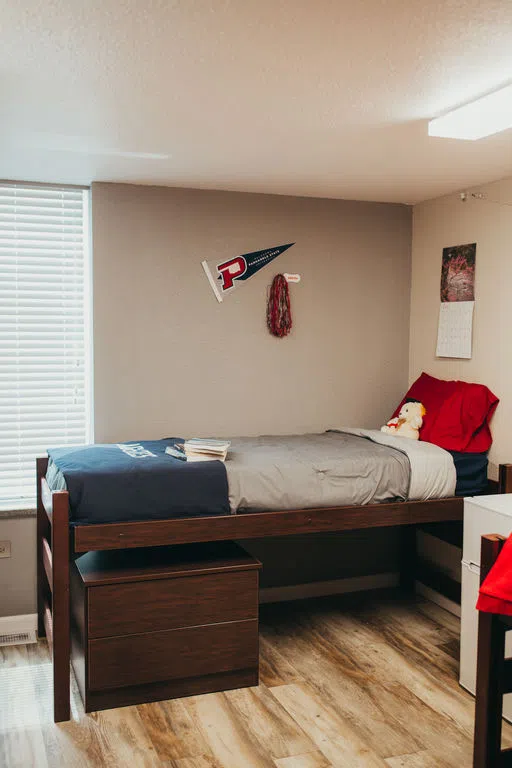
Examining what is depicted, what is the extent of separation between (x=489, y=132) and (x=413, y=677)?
7.78 ft

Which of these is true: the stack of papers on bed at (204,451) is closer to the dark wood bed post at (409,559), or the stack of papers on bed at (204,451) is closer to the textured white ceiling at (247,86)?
the textured white ceiling at (247,86)

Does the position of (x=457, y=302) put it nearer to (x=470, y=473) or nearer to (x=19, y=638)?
(x=470, y=473)

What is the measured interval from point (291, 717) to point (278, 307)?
2259 mm

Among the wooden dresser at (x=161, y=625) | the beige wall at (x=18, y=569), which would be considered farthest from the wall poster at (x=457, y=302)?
the beige wall at (x=18, y=569)

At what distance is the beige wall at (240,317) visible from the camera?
411 cm

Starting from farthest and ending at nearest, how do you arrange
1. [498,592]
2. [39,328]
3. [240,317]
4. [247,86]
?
[240,317] → [39,328] → [247,86] → [498,592]

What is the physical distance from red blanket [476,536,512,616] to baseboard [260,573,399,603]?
2.42 m

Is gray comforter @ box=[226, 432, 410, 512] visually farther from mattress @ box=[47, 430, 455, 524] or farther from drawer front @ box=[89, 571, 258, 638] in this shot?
drawer front @ box=[89, 571, 258, 638]

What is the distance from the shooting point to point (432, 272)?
450 centimetres

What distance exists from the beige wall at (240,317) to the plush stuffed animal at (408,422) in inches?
14.8

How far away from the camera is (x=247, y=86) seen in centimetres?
251

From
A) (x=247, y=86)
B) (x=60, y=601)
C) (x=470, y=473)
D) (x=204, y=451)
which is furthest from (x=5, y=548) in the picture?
(x=247, y=86)

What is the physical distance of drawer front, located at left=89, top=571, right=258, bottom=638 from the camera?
3.04 meters

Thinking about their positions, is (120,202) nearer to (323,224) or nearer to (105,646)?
(323,224)
